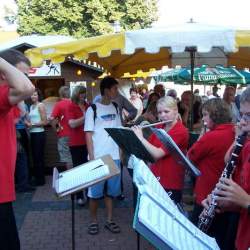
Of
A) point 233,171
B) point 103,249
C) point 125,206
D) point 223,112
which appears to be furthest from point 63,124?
point 233,171

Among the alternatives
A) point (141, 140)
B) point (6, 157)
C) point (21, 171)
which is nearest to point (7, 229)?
point (6, 157)

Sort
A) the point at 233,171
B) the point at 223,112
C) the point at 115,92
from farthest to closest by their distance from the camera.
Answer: the point at 115,92 → the point at 223,112 → the point at 233,171

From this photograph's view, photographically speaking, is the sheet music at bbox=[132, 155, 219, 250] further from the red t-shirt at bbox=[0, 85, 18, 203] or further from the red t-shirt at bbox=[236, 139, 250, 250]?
the red t-shirt at bbox=[0, 85, 18, 203]

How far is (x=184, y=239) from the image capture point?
187 centimetres

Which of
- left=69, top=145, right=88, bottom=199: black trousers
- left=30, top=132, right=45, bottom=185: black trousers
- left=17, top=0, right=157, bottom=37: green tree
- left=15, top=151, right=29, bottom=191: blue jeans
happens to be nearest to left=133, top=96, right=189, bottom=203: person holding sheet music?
left=69, top=145, right=88, bottom=199: black trousers

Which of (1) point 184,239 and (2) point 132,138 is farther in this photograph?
(2) point 132,138

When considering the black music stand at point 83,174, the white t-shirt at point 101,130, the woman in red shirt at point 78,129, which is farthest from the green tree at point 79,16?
the black music stand at point 83,174

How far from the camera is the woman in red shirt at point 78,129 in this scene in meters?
6.16

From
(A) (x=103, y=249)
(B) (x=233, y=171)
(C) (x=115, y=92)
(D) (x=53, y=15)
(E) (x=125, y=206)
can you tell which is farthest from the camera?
(D) (x=53, y=15)

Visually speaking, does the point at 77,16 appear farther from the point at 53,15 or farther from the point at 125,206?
the point at 125,206

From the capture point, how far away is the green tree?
26.5 metres

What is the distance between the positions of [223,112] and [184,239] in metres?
Answer: 1.73

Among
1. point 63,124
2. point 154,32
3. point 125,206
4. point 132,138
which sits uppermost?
point 154,32

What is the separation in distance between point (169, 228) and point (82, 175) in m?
1.46
